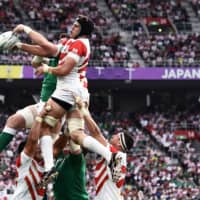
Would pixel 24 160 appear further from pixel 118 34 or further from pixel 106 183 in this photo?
pixel 118 34

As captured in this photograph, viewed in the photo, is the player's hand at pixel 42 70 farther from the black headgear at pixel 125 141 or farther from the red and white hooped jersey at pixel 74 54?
the black headgear at pixel 125 141

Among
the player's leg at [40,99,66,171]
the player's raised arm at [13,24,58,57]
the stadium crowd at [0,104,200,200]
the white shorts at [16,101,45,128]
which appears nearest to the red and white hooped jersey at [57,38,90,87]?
the player's raised arm at [13,24,58,57]

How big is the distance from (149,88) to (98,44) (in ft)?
14.3

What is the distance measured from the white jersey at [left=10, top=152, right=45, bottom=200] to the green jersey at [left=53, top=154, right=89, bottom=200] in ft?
0.88

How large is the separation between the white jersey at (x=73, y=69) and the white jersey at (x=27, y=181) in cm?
102

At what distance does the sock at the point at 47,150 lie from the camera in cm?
917

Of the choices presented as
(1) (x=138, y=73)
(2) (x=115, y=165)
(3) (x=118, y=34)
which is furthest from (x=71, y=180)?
(3) (x=118, y=34)

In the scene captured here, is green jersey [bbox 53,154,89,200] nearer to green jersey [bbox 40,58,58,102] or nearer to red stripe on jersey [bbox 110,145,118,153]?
red stripe on jersey [bbox 110,145,118,153]

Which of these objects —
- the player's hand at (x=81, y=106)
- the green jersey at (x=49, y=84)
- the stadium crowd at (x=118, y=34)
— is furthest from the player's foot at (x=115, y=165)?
the stadium crowd at (x=118, y=34)

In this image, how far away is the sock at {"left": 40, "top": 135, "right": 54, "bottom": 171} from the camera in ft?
30.1

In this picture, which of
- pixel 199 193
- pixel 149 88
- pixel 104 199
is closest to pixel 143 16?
pixel 149 88

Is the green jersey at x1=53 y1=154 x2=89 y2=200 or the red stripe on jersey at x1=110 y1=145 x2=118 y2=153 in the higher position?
the red stripe on jersey at x1=110 y1=145 x2=118 y2=153

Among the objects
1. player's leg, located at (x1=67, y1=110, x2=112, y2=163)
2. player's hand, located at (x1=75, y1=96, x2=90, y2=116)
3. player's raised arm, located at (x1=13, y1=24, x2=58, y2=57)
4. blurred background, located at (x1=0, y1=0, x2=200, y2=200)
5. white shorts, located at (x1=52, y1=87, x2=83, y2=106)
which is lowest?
blurred background, located at (x1=0, y1=0, x2=200, y2=200)

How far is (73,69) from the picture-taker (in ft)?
30.7
